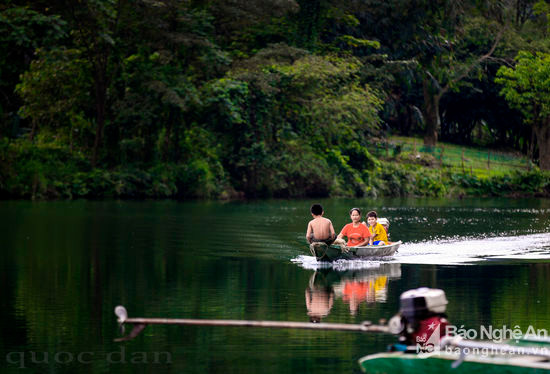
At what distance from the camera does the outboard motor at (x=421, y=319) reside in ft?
29.2

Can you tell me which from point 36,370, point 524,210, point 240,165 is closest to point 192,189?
point 240,165

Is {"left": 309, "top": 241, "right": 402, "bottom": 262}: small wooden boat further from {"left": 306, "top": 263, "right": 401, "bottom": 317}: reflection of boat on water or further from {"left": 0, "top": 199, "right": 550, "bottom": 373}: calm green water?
{"left": 306, "top": 263, "right": 401, "bottom": 317}: reflection of boat on water

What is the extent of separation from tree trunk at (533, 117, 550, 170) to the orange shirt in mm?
44717

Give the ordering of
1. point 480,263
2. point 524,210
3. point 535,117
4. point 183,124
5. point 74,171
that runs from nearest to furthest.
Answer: point 480,263
point 524,210
point 74,171
point 183,124
point 535,117

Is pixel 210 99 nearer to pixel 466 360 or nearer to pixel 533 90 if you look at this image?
pixel 533 90

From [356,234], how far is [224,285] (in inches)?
223

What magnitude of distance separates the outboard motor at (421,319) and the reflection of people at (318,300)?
399cm

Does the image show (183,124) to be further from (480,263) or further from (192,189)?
(480,263)

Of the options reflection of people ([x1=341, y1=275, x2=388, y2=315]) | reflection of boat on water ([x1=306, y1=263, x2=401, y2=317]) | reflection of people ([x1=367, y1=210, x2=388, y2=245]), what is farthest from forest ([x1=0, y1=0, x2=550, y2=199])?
reflection of people ([x1=341, y1=275, x2=388, y2=315])

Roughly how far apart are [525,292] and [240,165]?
107 feet

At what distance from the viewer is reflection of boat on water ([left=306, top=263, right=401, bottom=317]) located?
601 inches

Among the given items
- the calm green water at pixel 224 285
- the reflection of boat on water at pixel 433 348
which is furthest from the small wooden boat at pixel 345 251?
the reflection of boat on water at pixel 433 348

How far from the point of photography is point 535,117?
63562mm

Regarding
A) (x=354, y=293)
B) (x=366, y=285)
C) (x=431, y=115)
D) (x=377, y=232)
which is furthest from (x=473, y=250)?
(x=431, y=115)
